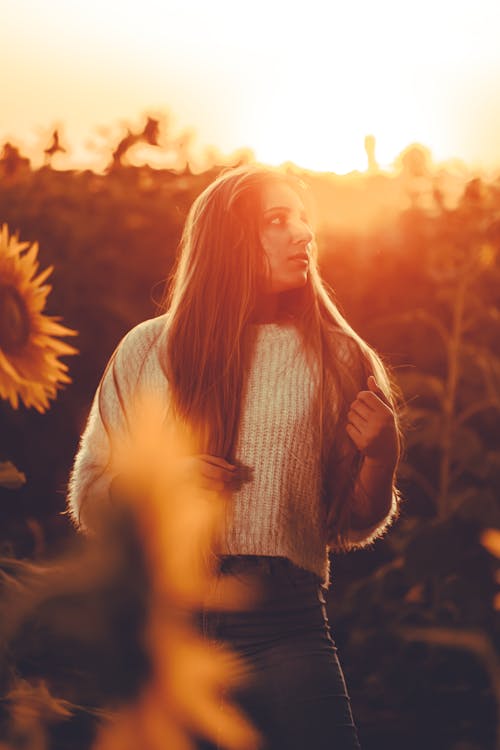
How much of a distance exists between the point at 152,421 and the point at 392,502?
1.54 metres

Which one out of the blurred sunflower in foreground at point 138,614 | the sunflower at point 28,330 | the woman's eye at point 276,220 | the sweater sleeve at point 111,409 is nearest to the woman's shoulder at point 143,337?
the sweater sleeve at point 111,409

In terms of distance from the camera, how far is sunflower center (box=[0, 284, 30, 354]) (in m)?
2.09

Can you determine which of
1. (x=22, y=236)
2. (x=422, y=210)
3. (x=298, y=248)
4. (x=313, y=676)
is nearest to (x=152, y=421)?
(x=313, y=676)

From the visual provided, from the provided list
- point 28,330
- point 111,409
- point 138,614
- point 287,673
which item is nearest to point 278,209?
point 111,409

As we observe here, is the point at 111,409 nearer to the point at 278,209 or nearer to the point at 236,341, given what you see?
the point at 236,341

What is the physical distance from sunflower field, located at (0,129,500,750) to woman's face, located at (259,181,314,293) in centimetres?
44

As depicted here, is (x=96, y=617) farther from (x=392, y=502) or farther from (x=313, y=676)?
(x=392, y=502)

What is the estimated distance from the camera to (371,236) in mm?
4887

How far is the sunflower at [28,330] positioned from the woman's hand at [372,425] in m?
0.61

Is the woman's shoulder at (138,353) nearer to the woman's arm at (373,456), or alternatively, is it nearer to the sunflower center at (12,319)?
the sunflower center at (12,319)

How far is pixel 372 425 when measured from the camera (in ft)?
5.30

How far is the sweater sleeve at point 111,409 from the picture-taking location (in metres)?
1.85

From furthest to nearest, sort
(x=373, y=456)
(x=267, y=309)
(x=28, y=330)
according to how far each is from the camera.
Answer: (x=28, y=330) < (x=267, y=309) < (x=373, y=456)

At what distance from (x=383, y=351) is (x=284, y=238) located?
9.23 ft
